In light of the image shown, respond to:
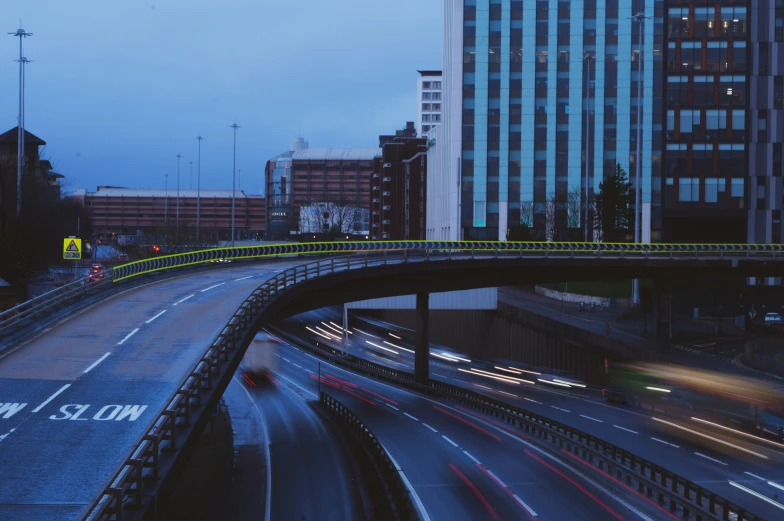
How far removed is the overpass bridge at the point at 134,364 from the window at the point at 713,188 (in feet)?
144

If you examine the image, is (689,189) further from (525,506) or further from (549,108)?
(525,506)

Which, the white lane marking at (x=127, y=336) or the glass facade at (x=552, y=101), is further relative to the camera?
the glass facade at (x=552, y=101)

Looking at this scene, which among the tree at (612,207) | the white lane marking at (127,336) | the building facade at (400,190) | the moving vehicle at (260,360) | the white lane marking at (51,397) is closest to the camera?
the white lane marking at (51,397)

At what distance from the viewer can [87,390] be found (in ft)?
79.8

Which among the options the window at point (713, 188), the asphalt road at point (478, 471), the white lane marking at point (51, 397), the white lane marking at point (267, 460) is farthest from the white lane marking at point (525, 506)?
the window at point (713, 188)

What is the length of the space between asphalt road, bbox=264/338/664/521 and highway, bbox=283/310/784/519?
4537 mm

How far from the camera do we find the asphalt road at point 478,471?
3008cm

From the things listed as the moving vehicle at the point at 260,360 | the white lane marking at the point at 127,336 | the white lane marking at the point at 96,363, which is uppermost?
the white lane marking at the point at 127,336

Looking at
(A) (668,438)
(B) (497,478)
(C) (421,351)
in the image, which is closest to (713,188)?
(C) (421,351)

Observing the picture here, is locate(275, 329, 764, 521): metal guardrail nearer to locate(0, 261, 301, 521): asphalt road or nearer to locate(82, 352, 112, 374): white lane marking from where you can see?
locate(0, 261, 301, 521): asphalt road

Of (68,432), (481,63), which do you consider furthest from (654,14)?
(68,432)

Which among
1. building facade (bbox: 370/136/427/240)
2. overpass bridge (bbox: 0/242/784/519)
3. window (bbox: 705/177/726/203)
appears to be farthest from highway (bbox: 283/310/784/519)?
building facade (bbox: 370/136/427/240)

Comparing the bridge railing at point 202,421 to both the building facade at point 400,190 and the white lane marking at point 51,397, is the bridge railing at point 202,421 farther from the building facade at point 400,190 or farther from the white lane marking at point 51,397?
the building facade at point 400,190

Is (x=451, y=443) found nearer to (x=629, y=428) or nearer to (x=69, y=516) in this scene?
(x=629, y=428)
